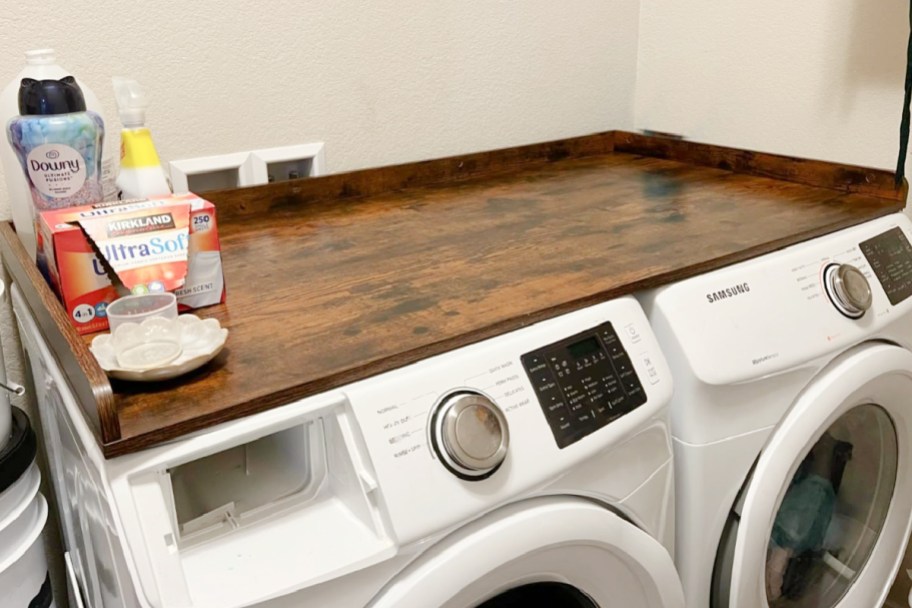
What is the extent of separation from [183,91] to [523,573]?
0.84 metres

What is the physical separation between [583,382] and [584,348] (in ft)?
0.13

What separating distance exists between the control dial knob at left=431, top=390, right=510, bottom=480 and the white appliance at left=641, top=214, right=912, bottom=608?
11.8 inches

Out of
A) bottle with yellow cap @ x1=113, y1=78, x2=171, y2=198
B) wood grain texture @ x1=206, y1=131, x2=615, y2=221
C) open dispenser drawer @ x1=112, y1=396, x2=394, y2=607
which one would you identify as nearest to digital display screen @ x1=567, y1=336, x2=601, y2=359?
open dispenser drawer @ x1=112, y1=396, x2=394, y2=607

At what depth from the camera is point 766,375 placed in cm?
94

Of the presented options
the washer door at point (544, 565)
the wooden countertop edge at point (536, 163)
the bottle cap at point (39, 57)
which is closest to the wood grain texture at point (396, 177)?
the wooden countertop edge at point (536, 163)

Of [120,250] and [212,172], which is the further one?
[212,172]

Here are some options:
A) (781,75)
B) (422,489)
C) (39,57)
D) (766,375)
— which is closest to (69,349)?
(422,489)

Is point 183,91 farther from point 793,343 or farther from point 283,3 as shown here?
point 793,343

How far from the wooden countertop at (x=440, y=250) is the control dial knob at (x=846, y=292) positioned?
7 cm

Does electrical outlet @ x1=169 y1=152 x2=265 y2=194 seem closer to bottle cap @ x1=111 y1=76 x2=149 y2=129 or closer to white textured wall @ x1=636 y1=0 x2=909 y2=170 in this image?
bottle cap @ x1=111 y1=76 x2=149 y2=129

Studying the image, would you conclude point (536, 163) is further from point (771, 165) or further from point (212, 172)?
point (212, 172)

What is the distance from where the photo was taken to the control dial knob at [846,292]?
3.33 feet

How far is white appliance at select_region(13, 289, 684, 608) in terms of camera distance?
624mm

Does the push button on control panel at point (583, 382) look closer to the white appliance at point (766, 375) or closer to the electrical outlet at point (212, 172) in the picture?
the white appliance at point (766, 375)
